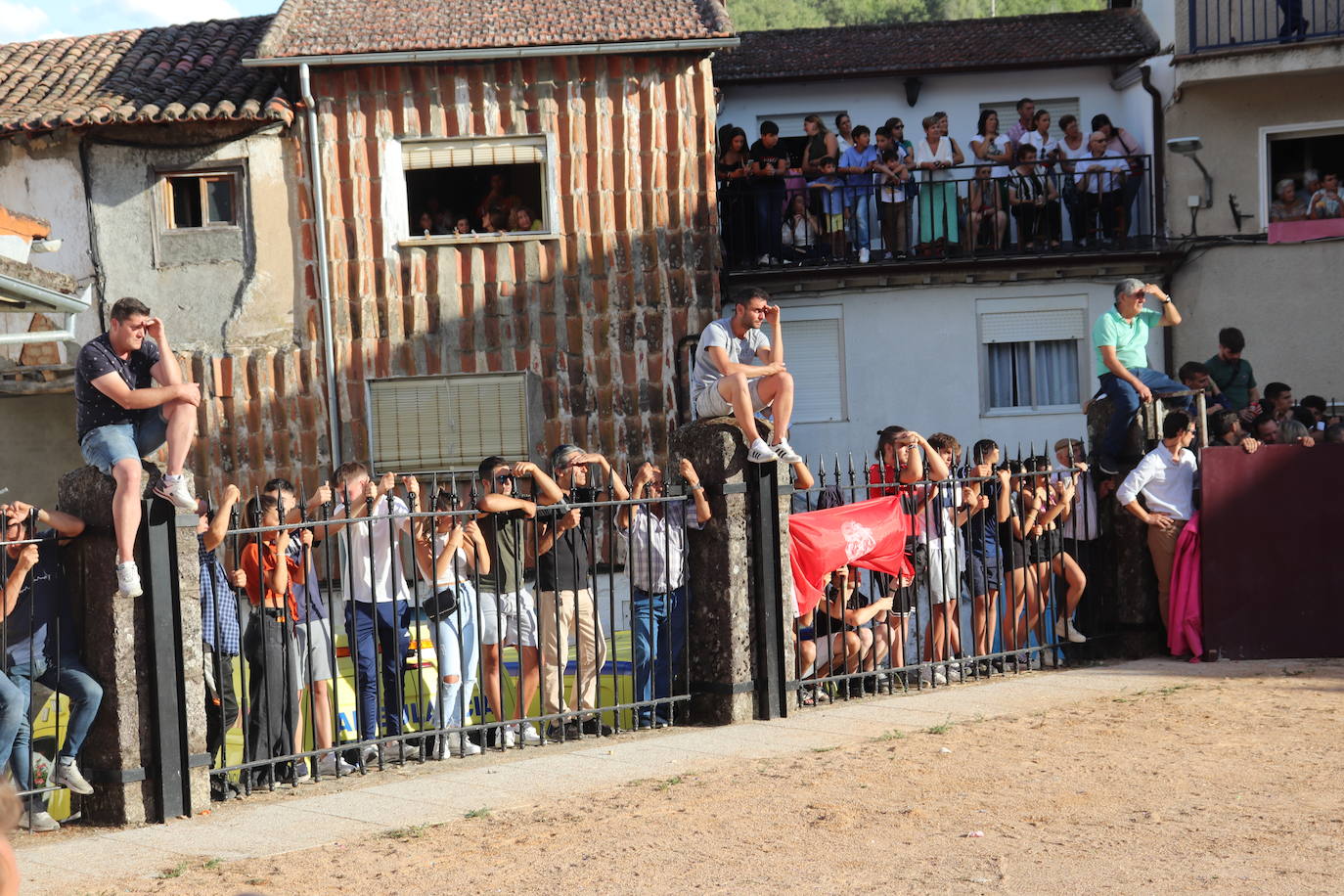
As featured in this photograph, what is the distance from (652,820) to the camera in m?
7.40

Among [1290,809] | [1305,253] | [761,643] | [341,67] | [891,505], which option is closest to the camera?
[1290,809]

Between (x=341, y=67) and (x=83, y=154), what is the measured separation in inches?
131

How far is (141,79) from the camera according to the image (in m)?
19.3

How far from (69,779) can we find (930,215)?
14.9m

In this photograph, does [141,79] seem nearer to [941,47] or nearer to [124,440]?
[941,47]

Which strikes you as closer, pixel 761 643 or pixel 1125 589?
pixel 761 643

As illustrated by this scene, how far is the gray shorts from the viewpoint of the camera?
28.3ft

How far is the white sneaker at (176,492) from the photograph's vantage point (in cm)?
763

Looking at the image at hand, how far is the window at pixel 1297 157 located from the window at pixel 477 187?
31.2ft

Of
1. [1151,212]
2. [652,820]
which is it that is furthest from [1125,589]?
[1151,212]

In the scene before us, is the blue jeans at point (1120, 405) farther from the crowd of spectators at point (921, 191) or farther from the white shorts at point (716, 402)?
the crowd of spectators at point (921, 191)

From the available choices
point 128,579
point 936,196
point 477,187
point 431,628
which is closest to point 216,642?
point 128,579

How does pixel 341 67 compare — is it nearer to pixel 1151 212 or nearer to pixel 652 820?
pixel 1151 212

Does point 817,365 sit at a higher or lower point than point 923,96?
lower
